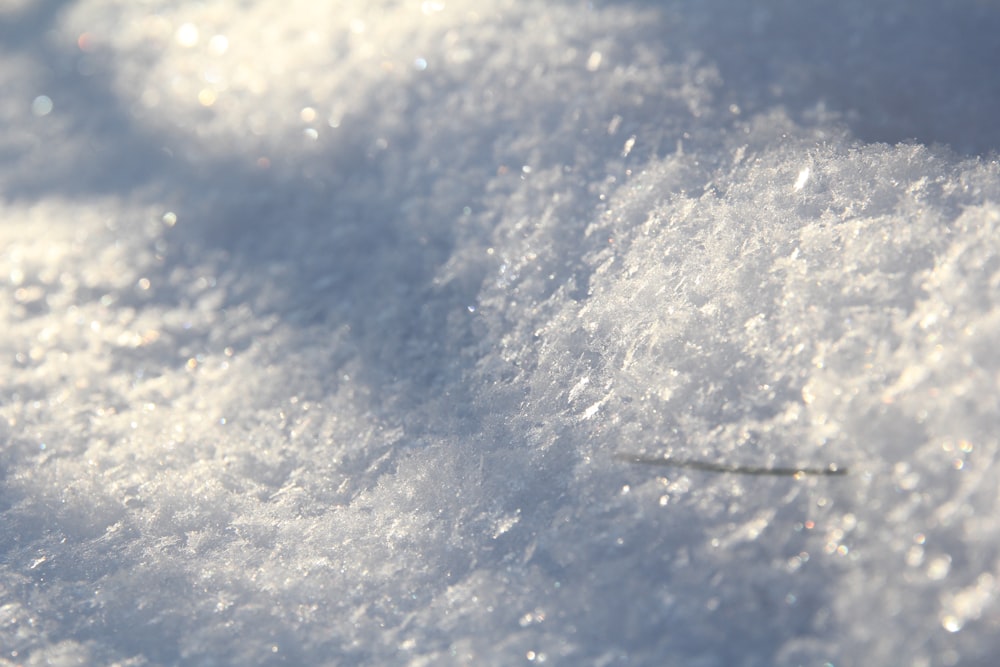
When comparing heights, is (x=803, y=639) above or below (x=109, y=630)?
below

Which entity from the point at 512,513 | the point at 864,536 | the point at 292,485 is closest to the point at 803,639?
the point at 864,536

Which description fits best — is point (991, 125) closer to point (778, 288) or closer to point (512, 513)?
point (778, 288)

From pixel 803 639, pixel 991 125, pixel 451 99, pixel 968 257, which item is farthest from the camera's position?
pixel 451 99

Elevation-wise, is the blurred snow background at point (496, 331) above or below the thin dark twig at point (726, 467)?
above

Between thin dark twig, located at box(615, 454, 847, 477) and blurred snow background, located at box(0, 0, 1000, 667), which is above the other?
blurred snow background, located at box(0, 0, 1000, 667)

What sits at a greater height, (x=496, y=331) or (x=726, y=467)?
(x=496, y=331)

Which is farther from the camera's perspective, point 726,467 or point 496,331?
point 496,331
